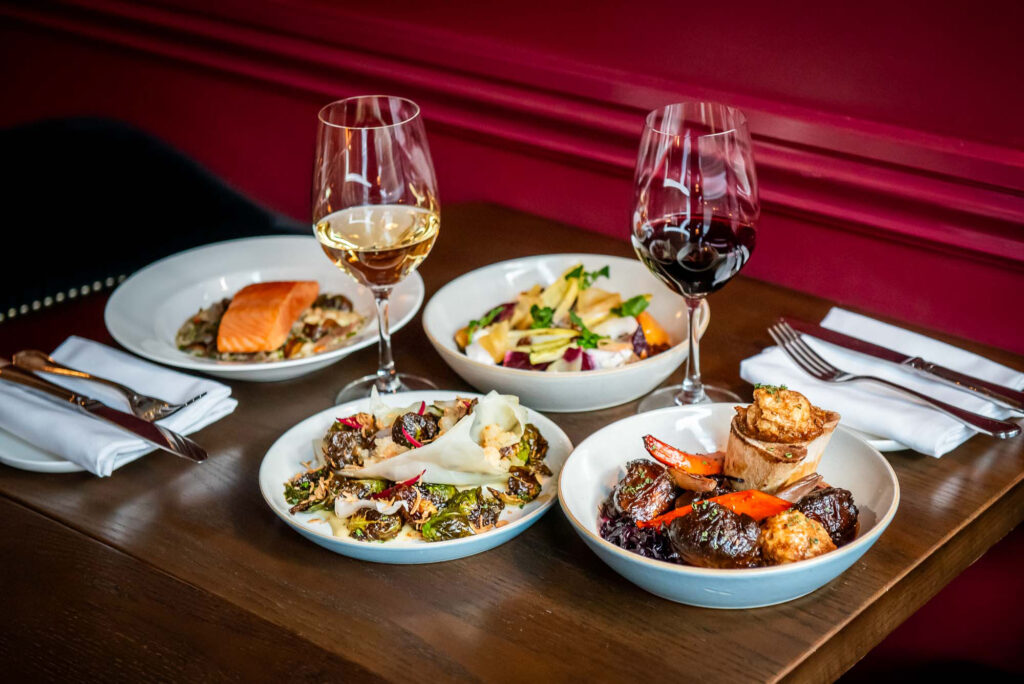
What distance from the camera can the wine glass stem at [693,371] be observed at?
51.9 inches

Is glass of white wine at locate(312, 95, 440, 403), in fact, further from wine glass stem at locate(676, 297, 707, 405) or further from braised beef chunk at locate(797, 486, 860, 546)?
braised beef chunk at locate(797, 486, 860, 546)

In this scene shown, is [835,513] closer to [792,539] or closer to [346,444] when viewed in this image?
[792,539]

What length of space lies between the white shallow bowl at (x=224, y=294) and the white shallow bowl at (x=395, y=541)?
18 cm

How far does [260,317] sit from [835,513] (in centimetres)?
90

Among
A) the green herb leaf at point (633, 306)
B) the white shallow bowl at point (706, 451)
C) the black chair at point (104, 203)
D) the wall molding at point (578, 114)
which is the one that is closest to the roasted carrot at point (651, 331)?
the green herb leaf at point (633, 306)

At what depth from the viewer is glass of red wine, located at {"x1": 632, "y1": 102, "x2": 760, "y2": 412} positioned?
118 cm

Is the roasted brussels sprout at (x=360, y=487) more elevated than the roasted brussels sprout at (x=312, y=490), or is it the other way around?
the roasted brussels sprout at (x=360, y=487)

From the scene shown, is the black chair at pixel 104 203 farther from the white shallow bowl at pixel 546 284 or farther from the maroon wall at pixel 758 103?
the white shallow bowl at pixel 546 284

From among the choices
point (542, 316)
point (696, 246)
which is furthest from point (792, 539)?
point (542, 316)

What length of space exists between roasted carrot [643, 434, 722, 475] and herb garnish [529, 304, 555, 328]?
400mm

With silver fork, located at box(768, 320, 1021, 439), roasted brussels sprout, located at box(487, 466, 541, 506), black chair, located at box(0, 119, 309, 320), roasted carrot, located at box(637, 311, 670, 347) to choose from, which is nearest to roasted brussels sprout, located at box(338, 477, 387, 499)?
roasted brussels sprout, located at box(487, 466, 541, 506)

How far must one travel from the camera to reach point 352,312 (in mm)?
1642

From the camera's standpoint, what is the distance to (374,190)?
1.30m

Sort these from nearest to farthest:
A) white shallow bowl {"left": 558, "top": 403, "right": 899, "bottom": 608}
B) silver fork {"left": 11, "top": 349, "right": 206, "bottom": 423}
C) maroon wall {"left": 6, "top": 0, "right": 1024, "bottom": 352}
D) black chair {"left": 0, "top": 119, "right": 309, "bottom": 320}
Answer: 1. white shallow bowl {"left": 558, "top": 403, "right": 899, "bottom": 608}
2. silver fork {"left": 11, "top": 349, "right": 206, "bottom": 423}
3. maroon wall {"left": 6, "top": 0, "right": 1024, "bottom": 352}
4. black chair {"left": 0, "top": 119, "right": 309, "bottom": 320}
